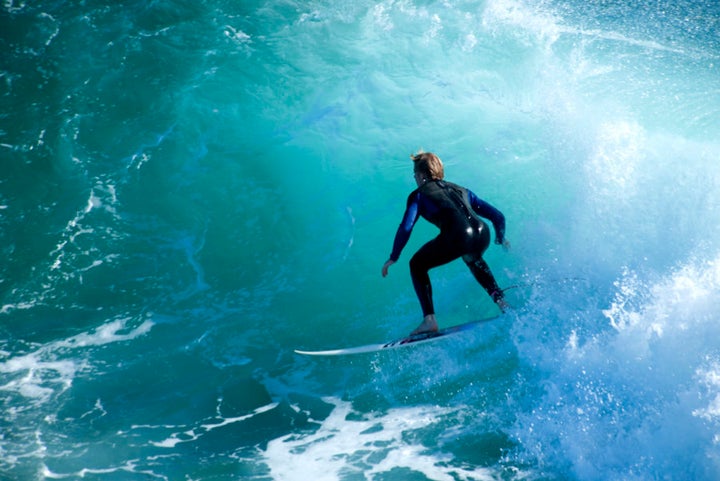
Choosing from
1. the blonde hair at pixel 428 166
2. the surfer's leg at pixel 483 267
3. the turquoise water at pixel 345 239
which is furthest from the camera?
the turquoise water at pixel 345 239

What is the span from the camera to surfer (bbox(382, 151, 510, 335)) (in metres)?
4.02

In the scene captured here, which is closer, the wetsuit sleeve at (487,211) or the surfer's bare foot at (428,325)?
the surfer's bare foot at (428,325)

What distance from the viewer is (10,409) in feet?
16.1

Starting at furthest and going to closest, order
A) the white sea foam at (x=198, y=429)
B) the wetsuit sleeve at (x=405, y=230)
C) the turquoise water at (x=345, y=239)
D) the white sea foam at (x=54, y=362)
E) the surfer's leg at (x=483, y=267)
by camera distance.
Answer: the white sea foam at (x=54, y=362)
the white sea foam at (x=198, y=429)
the turquoise water at (x=345, y=239)
the surfer's leg at (x=483, y=267)
the wetsuit sleeve at (x=405, y=230)

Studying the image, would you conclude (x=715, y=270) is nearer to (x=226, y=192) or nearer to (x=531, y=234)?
(x=531, y=234)

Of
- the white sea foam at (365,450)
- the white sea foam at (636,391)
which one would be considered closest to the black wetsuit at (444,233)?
the white sea foam at (636,391)

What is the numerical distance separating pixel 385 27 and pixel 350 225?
259 centimetres

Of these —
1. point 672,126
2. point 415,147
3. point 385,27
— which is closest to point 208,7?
point 385,27

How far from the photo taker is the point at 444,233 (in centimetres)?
405

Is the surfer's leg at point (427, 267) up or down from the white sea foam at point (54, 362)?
up

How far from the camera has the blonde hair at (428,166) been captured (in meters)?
4.24

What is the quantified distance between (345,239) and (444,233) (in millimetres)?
2254

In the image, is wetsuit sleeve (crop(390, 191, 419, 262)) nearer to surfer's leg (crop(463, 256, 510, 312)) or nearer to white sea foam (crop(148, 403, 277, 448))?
surfer's leg (crop(463, 256, 510, 312))

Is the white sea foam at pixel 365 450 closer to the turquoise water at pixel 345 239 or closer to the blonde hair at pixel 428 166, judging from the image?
the turquoise water at pixel 345 239
